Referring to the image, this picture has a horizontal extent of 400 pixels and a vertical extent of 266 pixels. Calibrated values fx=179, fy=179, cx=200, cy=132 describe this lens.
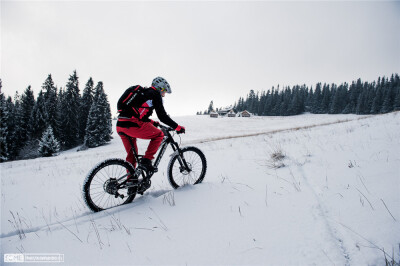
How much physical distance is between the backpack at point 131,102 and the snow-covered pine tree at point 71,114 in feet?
155

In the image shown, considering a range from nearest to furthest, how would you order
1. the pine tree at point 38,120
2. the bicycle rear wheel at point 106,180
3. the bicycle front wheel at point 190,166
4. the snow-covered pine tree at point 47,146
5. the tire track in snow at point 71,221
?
the tire track in snow at point 71,221, the bicycle rear wheel at point 106,180, the bicycle front wheel at point 190,166, the snow-covered pine tree at point 47,146, the pine tree at point 38,120

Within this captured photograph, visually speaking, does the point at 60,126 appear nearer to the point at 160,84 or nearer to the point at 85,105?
the point at 85,105

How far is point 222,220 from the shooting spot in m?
2.44

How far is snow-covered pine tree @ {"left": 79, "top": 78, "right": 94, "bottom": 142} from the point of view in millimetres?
43688

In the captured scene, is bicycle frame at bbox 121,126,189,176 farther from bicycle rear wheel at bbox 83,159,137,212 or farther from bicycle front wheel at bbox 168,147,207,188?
bicycle rear wheel at bbox 83,159,137,212

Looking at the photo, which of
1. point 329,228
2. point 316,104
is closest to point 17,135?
point 329,228

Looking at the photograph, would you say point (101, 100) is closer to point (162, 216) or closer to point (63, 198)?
point (63, 198)

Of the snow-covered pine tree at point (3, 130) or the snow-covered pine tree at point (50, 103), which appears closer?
the snow-covered pine tree at point (3, 130)

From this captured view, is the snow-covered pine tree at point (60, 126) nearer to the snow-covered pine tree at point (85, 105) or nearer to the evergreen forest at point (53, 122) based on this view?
the evergreen forest at point (53, 122)

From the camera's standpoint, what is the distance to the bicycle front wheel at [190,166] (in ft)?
14.1

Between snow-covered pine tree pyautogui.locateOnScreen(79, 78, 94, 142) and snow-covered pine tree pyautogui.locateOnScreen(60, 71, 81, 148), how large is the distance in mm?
828

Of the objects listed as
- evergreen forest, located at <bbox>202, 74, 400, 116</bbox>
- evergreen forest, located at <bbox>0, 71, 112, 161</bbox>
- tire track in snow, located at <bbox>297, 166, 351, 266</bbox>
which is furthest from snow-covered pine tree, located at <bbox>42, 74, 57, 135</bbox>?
evergreen forest, located at <bbox>202, 74, 400, 116</bbox>

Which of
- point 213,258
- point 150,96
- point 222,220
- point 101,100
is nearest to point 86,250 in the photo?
point 213,258

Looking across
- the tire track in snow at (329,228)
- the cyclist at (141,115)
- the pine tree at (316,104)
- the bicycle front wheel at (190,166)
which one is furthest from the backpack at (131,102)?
the pine tree at (316,104)
